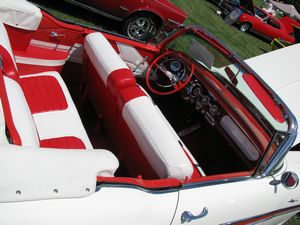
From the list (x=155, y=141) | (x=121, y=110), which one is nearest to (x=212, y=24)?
(x=121, y=110)

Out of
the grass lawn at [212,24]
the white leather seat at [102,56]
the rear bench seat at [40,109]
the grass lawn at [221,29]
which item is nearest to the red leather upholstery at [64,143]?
the rear bench seat at [40,109]

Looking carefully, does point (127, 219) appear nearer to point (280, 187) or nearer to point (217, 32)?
point (280, 187)

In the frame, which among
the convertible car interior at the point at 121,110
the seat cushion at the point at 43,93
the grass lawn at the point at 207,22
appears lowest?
the grass lawn at the point at 207,22

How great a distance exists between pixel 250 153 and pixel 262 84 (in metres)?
0.54

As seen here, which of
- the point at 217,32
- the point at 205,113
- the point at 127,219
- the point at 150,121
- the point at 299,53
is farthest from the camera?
the point at 217,32

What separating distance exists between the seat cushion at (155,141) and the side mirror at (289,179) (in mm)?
821

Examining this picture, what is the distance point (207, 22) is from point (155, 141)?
797 centimetres

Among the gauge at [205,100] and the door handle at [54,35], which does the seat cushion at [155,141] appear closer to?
the gauge at [205,100]

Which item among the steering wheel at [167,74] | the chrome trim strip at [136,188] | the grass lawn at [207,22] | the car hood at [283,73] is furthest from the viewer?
the grass lawn at [207,22]

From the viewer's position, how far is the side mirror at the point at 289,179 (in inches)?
101

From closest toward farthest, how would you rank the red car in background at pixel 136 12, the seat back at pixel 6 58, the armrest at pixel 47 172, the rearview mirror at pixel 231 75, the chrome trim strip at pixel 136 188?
1. the armrest at pixel 47 172
2. the chrome trim strip at pixel 136 188
3. the seat back at pixel 6 58
4. the rearview mirror at pixel 231 75
5. the red car in background at pixel 136 12

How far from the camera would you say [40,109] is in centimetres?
273

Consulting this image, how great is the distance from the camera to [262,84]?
2.68 m

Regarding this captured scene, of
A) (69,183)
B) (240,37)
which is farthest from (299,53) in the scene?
(240,37)
